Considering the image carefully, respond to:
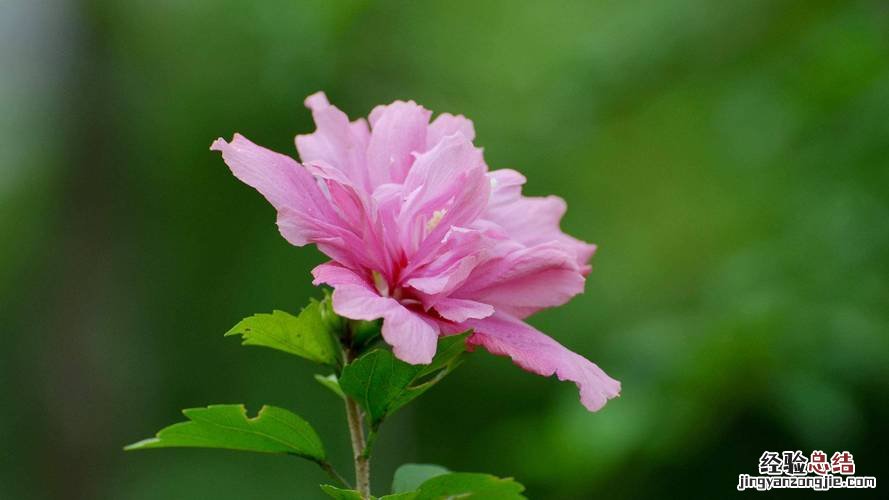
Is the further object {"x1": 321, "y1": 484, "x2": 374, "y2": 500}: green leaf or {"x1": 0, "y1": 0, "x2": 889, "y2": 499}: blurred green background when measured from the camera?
{"x1": 0, "y1": 0, "x2": 889, "y2": 499}: blurred green background

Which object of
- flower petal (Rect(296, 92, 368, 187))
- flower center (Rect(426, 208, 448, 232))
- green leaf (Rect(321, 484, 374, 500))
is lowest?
green leaf (Rect(321, 484, 374, 500))

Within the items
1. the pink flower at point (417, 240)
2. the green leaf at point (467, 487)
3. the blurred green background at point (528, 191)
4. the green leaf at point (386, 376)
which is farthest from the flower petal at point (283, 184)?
the blurred green background at point (528, 191)

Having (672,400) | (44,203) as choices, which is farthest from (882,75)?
(44,203)

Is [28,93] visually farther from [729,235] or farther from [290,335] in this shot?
[290,335]

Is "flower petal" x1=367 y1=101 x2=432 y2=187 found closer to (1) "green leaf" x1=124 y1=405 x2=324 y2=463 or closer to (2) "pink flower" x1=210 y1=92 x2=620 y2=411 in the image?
(2) "pink flower" x1=210 y1=92 x2=620 y2=411

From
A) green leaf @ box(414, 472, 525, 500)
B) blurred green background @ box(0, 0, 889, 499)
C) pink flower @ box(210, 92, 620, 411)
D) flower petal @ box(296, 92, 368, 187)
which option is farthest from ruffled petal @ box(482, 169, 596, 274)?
blurred green background @ box(0, 0, 889, 499)

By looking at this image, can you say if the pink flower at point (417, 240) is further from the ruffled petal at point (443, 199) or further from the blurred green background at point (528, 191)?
the blurred green background at point (528, 191)

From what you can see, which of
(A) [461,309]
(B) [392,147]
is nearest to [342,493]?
(A) [461,309]

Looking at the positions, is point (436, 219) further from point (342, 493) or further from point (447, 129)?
point (342, 493)
